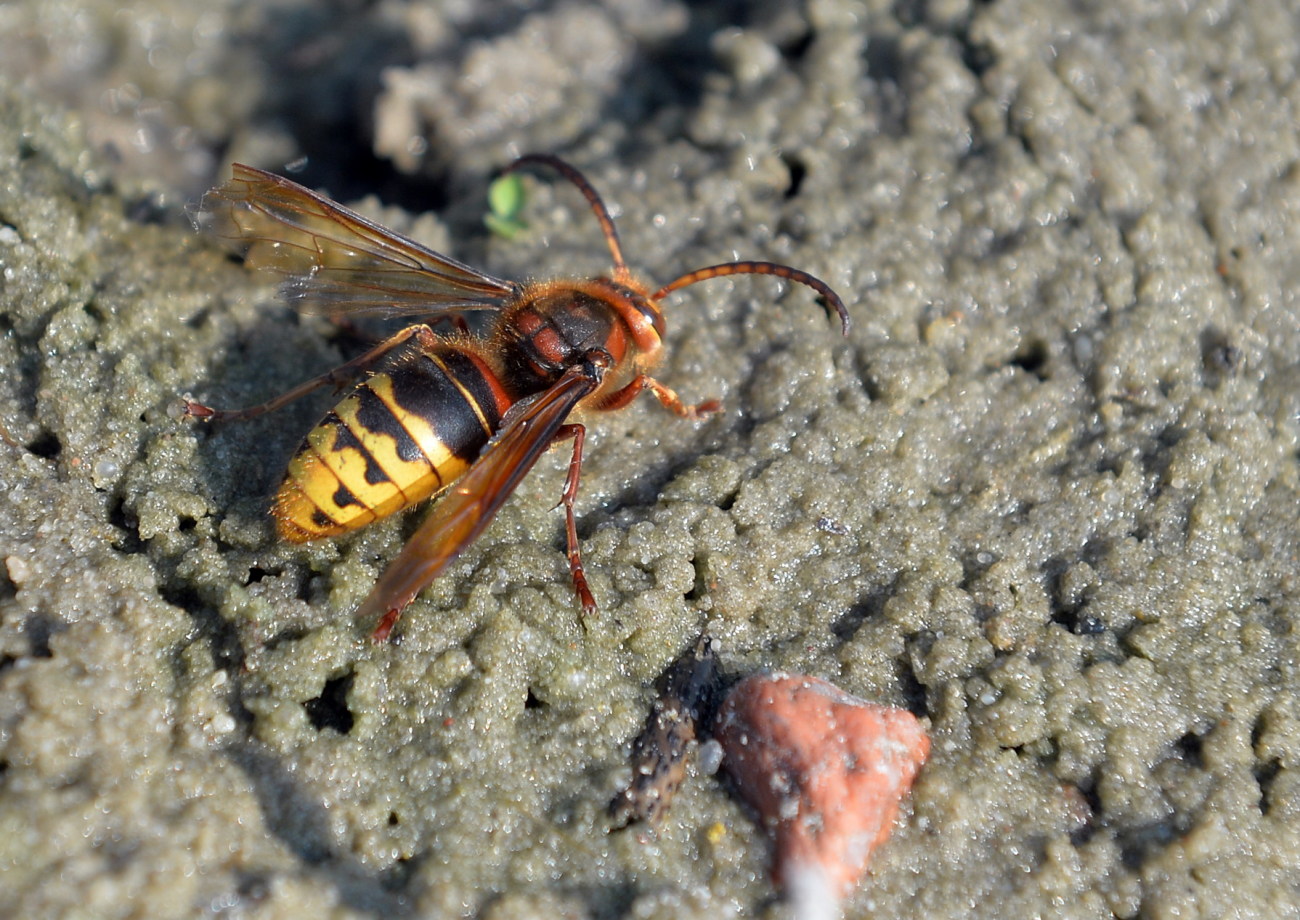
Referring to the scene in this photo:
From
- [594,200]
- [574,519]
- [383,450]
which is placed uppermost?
[594,200]

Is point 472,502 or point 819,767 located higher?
point 472,502

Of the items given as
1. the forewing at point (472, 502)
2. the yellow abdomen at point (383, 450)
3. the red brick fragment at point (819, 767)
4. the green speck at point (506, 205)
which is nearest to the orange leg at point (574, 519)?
the forewing at point (472, 502)

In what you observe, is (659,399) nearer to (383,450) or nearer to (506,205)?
(383,450)

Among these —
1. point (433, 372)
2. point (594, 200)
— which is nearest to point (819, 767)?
point (433, 372)

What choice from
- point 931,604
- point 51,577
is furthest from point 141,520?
point 931,604

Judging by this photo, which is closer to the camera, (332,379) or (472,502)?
(472,502)

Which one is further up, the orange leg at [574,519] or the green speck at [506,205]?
the green speck at [506,205]

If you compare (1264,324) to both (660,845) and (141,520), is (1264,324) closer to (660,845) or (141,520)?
(660,845)

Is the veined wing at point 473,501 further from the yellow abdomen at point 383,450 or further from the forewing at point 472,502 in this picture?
the yellow abdomen at point 383,450
